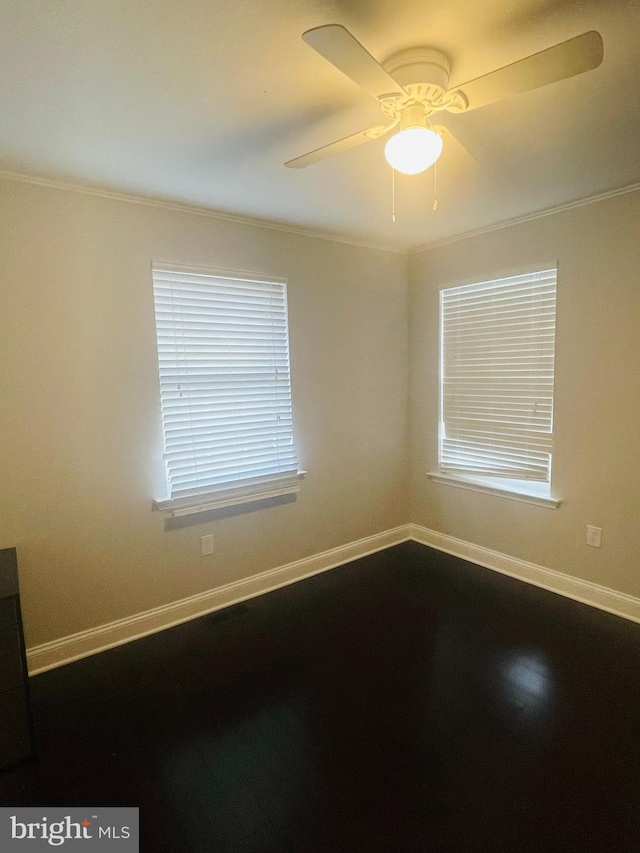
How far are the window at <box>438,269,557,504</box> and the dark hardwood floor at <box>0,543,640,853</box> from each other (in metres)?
0.94

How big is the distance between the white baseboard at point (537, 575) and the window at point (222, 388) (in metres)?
1.36

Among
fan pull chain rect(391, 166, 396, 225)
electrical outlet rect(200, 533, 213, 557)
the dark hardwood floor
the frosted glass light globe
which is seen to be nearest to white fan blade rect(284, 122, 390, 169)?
the frosted glass light globe

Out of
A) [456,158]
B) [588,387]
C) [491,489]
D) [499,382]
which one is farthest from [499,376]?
[456,158]

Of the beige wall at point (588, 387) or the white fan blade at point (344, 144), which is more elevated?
the white fan blade at point (344, 144)

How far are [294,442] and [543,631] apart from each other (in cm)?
184

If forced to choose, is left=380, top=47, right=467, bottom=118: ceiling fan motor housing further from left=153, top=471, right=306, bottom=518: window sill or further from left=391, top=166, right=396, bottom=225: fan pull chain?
left=153, top=471, right=306, bottom=518: window sill

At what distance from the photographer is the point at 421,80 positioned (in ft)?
4.40

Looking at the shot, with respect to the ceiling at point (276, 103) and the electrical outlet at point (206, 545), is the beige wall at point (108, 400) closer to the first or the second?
the electrical outlet at point (206, 545)

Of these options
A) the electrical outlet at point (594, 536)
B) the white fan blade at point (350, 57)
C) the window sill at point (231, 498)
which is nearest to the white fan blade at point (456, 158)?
the white fan blade at point (350, 57)

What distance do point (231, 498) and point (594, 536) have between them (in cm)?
222

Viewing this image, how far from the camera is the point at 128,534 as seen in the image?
2449 mm

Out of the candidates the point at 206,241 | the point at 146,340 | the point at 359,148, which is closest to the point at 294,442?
the point at 146,340

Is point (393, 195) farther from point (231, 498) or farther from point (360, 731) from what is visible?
point (360, 731)

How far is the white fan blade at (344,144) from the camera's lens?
57.2 inches
